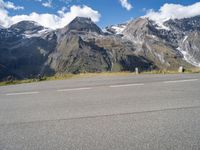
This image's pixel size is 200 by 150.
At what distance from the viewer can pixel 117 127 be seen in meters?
5.89

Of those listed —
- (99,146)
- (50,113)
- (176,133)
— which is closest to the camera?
(99,146)

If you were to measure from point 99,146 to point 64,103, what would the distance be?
429cm

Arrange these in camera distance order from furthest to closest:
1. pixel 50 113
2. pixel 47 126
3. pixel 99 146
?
pixel 50 113 < pixel 47 126 < pixel 99 146

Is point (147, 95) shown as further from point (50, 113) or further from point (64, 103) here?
point (50, 113)

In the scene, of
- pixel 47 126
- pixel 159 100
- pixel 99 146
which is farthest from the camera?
pixel 159 100

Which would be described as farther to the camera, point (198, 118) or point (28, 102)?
point (28, 102)

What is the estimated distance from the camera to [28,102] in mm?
9594

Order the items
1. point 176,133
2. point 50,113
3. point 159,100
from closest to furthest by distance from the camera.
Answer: point 176,133, point 50,113, point 159,100

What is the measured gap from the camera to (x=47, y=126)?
626 cm

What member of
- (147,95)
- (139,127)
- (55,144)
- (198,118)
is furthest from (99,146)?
(147,95)

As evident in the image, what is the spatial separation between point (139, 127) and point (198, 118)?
5.38 ft

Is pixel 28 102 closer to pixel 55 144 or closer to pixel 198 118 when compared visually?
pixel 55 144

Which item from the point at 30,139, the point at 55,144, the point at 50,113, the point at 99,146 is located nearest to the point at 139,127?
the point at 99,146

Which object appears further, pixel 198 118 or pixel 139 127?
pixel 198 118
